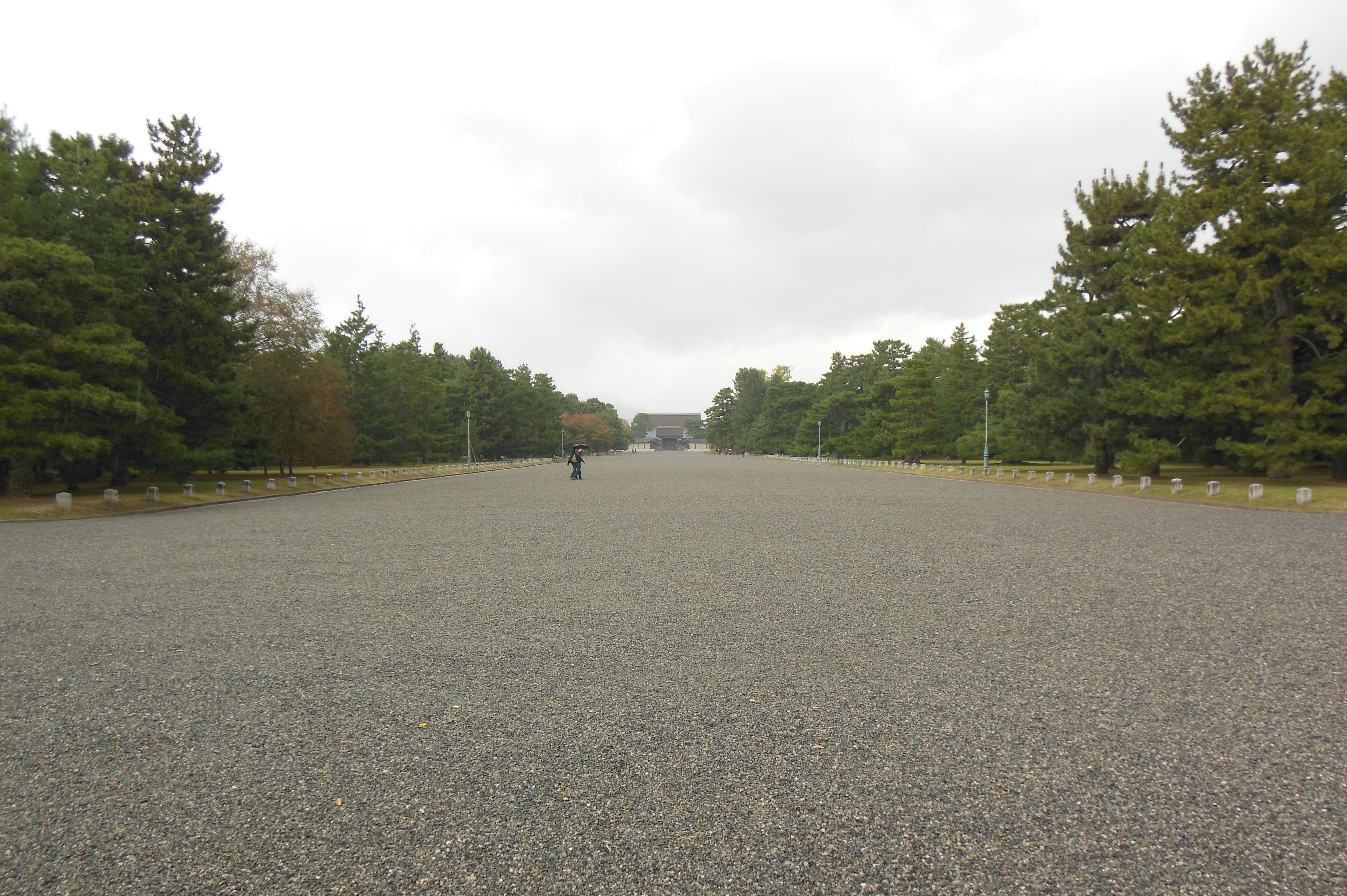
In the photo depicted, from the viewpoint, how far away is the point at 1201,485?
2145 centimetres

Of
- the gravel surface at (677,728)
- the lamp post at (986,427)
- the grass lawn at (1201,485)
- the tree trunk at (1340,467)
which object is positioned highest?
A: the lamp post at (986,427)

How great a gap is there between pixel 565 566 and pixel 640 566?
970 millimetres

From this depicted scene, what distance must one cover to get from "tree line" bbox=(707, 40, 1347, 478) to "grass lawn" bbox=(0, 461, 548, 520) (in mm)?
30331

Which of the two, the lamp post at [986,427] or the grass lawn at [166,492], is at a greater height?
the lamp post at [986,427]

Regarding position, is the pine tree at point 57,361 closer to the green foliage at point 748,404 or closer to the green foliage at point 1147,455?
the green foliage at point 1147,455

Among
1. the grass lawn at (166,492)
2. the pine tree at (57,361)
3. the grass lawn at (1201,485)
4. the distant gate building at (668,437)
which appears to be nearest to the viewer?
the pine tree at (57,361)

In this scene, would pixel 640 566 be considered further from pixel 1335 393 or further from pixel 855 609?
pixel 1335 393

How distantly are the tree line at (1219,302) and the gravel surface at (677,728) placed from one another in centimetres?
1573

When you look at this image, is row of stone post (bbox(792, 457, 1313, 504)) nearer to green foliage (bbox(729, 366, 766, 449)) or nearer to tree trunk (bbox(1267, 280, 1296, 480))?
tree trunk (bbox(1267, 280, 1296, 480))

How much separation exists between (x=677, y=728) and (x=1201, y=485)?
24.9m

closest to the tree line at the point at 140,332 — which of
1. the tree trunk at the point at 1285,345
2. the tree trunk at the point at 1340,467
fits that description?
the tree trunk at the point at 1285,345

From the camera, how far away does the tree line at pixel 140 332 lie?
615 inches

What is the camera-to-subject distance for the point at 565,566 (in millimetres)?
8445

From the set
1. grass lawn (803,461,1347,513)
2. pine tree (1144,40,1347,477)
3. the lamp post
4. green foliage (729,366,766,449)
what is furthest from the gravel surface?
green foliage (729,366,766,449)
